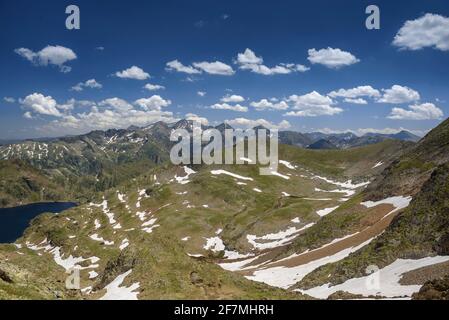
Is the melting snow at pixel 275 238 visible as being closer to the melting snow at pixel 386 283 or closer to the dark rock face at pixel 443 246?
the melting snow at pixel 386 283

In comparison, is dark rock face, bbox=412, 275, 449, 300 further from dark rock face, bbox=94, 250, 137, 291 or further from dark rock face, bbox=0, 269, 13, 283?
dark rock face, bbox=94, 250, 137, 291

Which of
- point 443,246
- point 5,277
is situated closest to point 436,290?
point 443,246

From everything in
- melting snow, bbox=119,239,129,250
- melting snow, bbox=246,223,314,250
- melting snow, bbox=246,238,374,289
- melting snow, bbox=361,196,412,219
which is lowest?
melting snow, bbox=119,239,129,250

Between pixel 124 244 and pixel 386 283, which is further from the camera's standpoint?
pixel 124 244

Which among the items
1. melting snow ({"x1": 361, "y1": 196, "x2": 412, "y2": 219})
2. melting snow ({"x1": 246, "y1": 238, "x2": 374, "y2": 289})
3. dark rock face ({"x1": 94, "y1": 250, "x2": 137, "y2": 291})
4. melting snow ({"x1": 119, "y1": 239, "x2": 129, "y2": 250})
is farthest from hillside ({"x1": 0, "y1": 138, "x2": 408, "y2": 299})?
melting snow ({"x1": 361, "y1": 196, "x2": 412, "y2": 219})

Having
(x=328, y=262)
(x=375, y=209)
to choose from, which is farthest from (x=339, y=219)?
(x=328, y=262)

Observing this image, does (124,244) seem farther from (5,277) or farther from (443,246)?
(5,277)

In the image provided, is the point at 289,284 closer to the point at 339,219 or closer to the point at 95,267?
the point at 339,219
